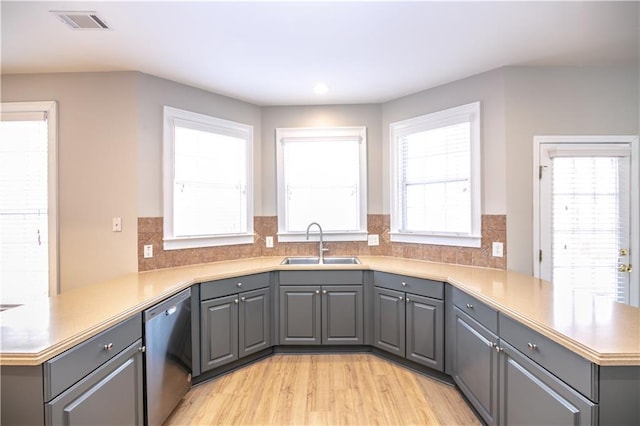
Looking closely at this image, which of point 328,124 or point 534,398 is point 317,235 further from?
point 534,398

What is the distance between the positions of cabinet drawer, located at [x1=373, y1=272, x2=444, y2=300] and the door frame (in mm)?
901

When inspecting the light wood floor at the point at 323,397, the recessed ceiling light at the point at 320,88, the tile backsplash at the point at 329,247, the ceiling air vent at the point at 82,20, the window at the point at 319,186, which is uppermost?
the ceiling air vent at the point at 82,20

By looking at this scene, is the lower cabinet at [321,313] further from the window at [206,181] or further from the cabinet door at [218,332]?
the window at [206,181]

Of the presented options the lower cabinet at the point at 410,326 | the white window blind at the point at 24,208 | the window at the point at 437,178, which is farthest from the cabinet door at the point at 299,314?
the white window blind at the point at 24,208

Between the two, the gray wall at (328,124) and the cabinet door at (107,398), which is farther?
the gray wall at (328,124)

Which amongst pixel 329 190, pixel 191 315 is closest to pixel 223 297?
pixel 191 315

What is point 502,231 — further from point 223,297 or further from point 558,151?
point 223,297

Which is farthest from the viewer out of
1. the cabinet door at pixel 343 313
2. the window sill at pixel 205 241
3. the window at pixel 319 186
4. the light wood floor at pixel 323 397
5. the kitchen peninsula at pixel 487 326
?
the window at pixel 319 186

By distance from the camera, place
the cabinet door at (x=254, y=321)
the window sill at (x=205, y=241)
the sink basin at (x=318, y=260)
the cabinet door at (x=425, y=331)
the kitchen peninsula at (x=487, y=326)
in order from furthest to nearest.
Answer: the sink basin at (x=318, y=260) → the window sill at (x=205, y=241) → the cabinet door at (x=254, y=321) → the cabinet door at (x=425, y=331) → the kitchen peninsula at (x=487, y=326)

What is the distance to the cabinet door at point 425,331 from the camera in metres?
2.50

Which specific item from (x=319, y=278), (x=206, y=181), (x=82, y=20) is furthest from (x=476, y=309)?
(x=82, y=20)

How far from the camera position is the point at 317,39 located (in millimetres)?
2152

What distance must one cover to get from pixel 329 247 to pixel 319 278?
1.97 feet

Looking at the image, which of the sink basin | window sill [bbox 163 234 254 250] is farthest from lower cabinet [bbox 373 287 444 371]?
window sill [bbox 163 234 254 250]
